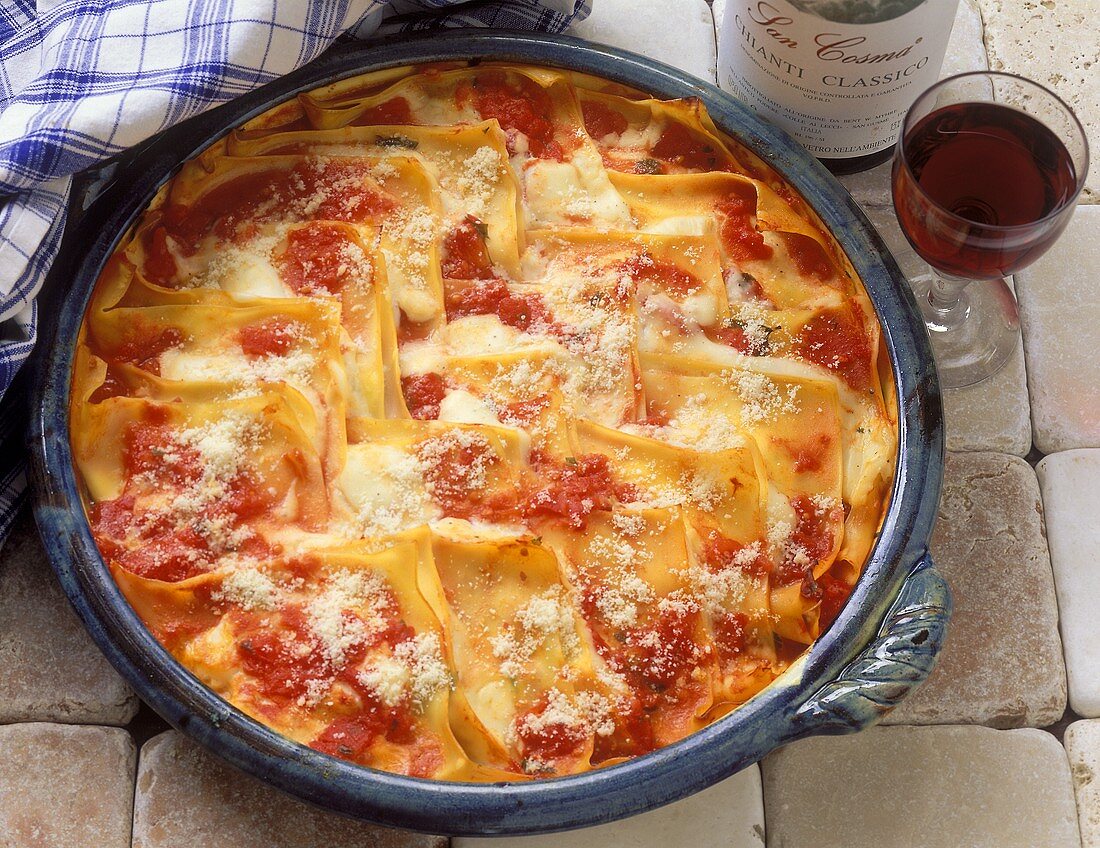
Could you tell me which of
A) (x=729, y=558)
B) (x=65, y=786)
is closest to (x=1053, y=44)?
(x=729, y=558)

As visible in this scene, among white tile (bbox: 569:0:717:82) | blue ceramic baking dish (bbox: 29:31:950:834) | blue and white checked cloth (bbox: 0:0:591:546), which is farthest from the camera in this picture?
white tile (bbox: 569:0:717:82)

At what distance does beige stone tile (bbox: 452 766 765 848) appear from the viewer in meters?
2.02

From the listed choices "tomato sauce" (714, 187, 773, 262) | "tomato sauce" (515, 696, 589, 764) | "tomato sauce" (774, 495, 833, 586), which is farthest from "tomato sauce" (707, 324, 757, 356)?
"tomato sauce" (515, 696, 589, 764)

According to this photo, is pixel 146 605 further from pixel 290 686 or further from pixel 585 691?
pixel 585 691

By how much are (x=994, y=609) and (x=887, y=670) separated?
0.54 meters

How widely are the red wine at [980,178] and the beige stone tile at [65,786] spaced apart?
1.57 meters

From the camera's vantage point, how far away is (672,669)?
182cm

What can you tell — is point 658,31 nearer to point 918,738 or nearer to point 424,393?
point 424,393

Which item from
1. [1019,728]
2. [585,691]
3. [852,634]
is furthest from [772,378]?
[1019,728]

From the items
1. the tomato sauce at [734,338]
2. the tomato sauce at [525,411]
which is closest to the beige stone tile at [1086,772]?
the tomato sauce at [734,338]

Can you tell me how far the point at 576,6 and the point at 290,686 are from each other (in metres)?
1.41

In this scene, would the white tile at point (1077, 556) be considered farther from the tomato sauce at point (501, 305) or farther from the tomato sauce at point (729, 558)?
the tomato sauce at point (501, 305)

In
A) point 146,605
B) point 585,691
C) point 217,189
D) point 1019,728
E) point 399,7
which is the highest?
point 399,7

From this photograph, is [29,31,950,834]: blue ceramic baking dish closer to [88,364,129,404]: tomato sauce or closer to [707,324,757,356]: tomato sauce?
[88,364,129,404]: tomato sauce
